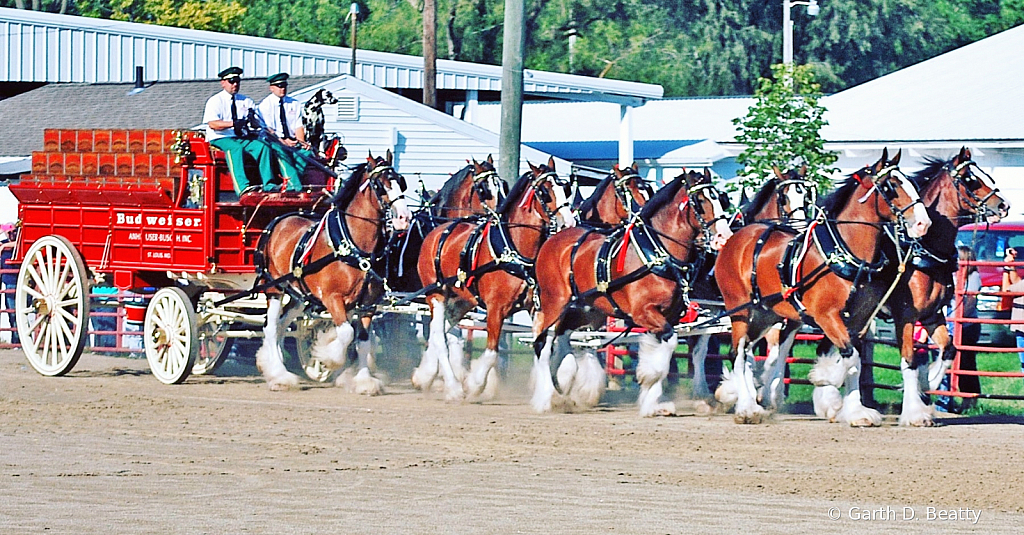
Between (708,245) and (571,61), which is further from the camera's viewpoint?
(571,61)

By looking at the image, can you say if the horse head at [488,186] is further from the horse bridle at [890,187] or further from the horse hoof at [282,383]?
the horse bridle at [890,187]

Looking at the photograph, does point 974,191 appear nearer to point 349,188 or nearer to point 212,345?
point 349,188

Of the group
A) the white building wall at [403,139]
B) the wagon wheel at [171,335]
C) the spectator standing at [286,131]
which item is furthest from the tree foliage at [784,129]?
the wagon wheel at [171,335]

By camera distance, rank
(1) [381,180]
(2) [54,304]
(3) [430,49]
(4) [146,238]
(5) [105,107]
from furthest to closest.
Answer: (5) [105,107]
(3) [430,49]
(2) [54,304]
(4) [146,238]
(1) [381,180]

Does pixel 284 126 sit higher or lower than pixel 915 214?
higher

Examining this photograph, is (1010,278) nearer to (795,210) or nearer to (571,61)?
(795,210)

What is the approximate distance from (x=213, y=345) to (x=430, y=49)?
14530 mm

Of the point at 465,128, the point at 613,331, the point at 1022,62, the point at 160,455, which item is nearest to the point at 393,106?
the point at 465,128

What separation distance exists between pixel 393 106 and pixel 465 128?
1.44 meters

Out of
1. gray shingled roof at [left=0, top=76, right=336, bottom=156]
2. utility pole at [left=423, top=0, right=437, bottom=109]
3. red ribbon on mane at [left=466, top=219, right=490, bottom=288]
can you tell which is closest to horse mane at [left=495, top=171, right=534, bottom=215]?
red ribbon on mane at [left=466, top=219, right=490, bottom=288]

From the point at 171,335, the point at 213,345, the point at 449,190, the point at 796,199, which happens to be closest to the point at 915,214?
the point at 796,199

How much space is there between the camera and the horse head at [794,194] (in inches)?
543

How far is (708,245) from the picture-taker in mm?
13336

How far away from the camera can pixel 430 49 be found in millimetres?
30594
